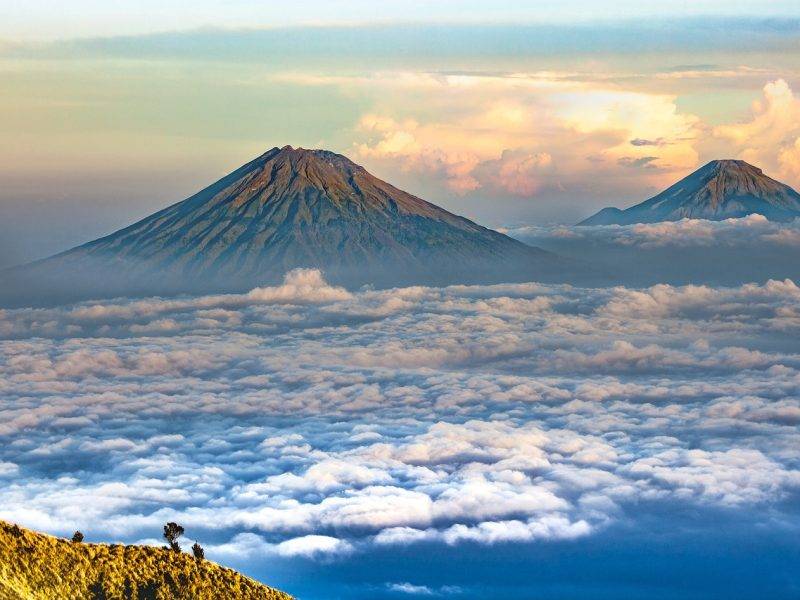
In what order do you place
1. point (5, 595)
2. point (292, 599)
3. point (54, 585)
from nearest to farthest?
1. point (5, 595)
2. point (54, 585)
3. point (292, 599)

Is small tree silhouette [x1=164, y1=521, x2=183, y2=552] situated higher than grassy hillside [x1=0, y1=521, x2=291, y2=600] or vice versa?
small tree silhouette [x1=164, y1=521, x2=183, y2=552]

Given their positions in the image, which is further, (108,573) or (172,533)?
(172,533)

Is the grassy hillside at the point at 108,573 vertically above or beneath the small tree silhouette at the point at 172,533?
beneath

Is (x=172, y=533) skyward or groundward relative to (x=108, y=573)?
skyward

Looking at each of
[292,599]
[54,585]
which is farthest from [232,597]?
[54,585]

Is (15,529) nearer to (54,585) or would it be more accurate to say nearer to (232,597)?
(54,585)

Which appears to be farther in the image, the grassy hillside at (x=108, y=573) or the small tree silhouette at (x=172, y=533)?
the small tree silhouette at (x=172, y=533)

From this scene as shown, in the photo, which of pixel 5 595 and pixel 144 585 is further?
pixel 144 585

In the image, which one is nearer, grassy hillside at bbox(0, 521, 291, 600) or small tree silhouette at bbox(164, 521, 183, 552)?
grassy hillside at bbox(0, 521, 291, 600)
